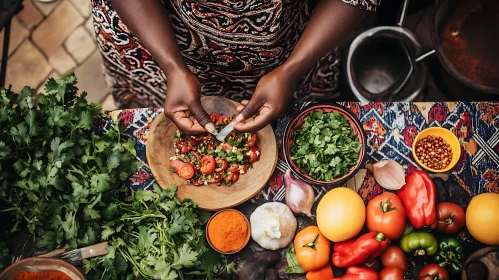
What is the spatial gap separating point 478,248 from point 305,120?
1040 millimetres

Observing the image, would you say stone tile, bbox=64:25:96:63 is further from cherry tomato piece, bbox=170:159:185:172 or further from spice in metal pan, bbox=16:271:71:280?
spice in metal pan, bbox=16:271:71:280

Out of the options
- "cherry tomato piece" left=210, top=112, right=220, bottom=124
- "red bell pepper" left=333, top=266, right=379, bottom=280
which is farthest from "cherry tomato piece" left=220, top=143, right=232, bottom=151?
"red bell pepper" left=333, top=266, right=379, bottom=280

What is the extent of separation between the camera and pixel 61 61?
3.28 m

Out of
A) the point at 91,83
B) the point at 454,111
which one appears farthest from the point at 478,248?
the point at 91,83

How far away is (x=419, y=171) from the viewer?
191cm

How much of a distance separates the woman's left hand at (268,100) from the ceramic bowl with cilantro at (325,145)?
0.68 feet

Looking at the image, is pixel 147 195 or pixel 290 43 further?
pixel 290 43

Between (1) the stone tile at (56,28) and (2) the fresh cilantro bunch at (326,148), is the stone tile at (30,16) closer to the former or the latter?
(1) the stone tile at (56,28)

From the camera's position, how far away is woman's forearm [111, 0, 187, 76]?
5.45ft

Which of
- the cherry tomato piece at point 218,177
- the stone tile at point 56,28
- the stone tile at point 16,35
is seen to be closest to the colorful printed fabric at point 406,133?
the cherry tomato piece at point 218,177

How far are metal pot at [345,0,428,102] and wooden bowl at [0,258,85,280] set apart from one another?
1.94 metres

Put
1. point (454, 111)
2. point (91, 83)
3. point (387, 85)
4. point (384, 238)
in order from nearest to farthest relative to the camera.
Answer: point (384, 238) < point (454, 111) < point (387, 85) < point (91, 83)

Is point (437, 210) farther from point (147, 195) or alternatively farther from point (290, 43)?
point (147, 195)

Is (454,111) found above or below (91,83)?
below
